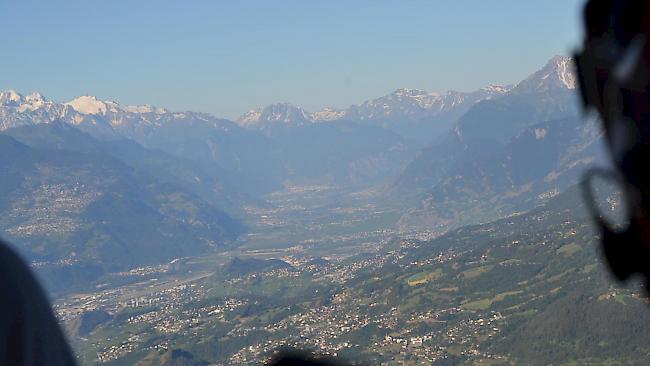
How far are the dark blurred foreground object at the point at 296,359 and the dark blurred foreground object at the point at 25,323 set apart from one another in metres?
0.99

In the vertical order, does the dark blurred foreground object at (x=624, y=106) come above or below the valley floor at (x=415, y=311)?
above

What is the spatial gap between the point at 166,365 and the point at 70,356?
8635 centimetres

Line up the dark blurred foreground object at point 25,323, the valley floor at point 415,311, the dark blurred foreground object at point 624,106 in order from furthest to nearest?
the valley floor at point 415,311 < the dark blurred foreground object at point 25,323 < the dark blurred foreground object at point 624,106

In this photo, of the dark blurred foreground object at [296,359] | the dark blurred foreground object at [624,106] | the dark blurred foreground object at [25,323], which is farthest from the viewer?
the dark blurred foreground object at [25,323]

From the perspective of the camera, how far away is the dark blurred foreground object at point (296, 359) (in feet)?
6.88

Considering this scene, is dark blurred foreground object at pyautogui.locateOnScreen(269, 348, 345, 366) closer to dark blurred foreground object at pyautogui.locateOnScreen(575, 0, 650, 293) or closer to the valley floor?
dark blurred foreground object at pyautogui.locateOnScreen(575, 0, 650, 293)

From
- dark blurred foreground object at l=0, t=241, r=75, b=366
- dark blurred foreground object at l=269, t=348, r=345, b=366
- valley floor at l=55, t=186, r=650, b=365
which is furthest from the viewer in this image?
valley floor at l=55, t=186, r=650, b=365

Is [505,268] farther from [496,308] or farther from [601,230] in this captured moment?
[601,230]

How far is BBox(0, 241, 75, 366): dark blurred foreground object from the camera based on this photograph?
8.53 ft

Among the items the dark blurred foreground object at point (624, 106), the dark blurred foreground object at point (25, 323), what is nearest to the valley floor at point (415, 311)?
the dark blurred foreground object at point (25, 323)

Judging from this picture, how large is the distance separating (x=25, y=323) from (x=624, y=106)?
2156 mm

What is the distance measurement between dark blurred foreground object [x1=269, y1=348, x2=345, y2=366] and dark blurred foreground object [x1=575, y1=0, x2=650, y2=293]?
38.2 inches

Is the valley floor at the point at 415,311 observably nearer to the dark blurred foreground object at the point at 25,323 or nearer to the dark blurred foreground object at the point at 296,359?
the dark blurred foreground object at the point at 25,323

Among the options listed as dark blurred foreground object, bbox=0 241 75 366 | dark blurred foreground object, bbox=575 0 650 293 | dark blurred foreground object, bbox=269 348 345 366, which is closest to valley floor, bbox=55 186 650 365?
dark blurred foreground object, bbox=0 241 75 366
